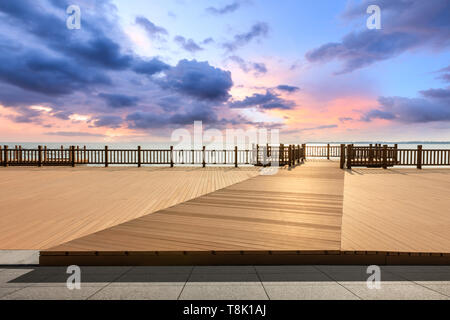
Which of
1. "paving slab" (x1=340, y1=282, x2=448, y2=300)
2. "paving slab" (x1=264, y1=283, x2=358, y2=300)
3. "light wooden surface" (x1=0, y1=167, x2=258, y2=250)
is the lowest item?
"paving slab" (x1=264, y1=283, x2=358, y2=300)

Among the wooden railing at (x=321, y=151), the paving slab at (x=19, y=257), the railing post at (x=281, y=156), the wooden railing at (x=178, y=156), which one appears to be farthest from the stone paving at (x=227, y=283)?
the wooden railing at (x=321, y=151)

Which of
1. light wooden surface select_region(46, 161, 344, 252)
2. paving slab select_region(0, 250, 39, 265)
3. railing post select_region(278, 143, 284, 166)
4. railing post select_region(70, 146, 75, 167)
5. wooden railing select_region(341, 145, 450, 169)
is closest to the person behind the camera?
paving slab select_region(0, 250, 39, 265)

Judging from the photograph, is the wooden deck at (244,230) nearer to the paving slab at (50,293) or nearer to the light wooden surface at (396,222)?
the light wooden surface at (396,222)

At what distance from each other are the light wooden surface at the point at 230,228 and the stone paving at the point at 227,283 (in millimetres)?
328

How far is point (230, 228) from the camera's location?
15.8 ft

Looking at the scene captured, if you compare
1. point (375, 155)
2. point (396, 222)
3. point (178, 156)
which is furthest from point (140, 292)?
point (375, 155)

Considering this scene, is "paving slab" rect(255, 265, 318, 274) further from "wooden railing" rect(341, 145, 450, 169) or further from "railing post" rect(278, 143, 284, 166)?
"wooden railing" rect(341, 145, 450, 169)

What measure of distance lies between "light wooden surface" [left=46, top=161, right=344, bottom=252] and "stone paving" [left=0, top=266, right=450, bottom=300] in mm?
328

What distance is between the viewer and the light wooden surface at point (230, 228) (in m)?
4.01

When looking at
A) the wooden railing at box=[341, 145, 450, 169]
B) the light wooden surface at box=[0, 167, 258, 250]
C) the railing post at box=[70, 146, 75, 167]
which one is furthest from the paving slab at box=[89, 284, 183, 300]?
the railing post at box=[70, 146, 75, 167]

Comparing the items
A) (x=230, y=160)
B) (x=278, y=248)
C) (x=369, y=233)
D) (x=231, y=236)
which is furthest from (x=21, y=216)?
(x=230, y=160)

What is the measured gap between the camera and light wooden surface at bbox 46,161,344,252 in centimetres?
401

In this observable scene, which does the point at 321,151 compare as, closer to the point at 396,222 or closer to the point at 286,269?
the point at 396,222
